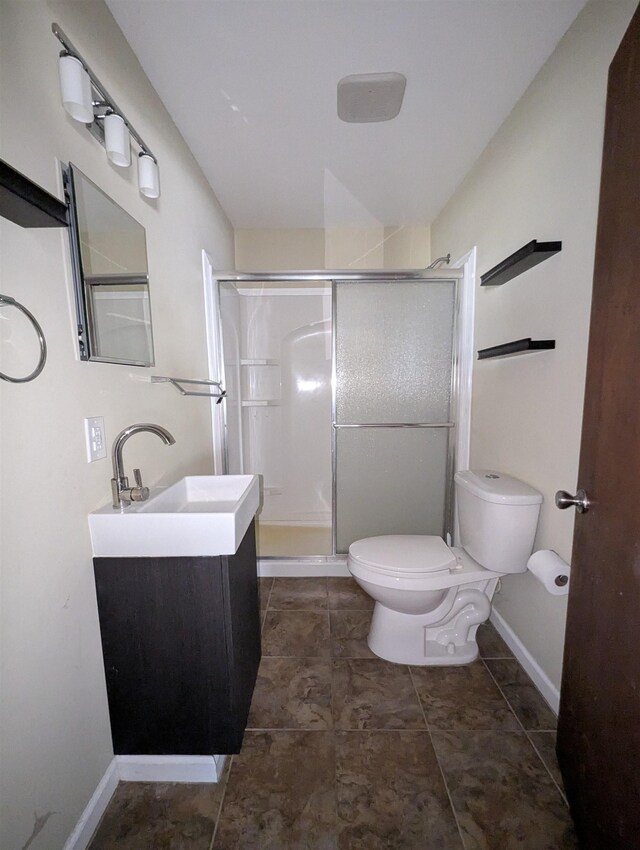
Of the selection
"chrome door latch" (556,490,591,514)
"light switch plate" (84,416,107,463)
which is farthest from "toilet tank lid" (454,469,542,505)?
"light switch plate" (84,416,107,463)

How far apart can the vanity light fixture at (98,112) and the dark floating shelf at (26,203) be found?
1.15 ft

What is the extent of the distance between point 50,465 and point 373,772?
4.54 ft

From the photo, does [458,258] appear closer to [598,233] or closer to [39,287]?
[598,233]

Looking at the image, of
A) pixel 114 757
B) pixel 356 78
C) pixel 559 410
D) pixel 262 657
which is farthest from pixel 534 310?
pixel 114 757

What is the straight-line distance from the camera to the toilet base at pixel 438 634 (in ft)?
5.37

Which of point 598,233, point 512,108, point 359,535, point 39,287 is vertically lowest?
point 359,535

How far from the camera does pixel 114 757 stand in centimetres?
114

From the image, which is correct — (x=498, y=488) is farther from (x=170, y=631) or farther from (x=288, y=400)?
(x=288, y=400)

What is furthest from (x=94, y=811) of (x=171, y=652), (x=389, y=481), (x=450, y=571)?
(x=389, y=481)

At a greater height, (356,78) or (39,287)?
(356,78)

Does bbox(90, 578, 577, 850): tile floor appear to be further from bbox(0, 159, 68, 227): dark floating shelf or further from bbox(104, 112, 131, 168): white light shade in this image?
bbox(104, 112, 131, 168): white light shade

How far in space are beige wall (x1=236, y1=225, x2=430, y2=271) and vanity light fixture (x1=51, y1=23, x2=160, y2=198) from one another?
1.56 meters

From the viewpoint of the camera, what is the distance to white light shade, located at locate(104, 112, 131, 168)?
102cm

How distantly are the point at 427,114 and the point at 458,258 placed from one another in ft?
2.58
